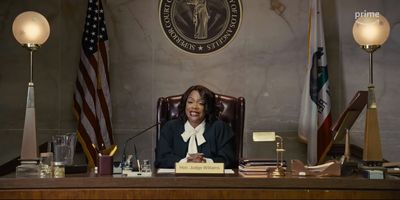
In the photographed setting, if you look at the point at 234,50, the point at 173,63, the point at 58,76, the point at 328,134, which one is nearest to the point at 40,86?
the point at 58,76

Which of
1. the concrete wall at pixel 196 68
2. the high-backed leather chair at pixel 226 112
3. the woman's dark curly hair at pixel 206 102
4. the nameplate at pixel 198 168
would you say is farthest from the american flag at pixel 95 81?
the nameplate at pixel 198 168

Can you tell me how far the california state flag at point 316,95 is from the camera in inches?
230

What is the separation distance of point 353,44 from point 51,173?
365 centimetres

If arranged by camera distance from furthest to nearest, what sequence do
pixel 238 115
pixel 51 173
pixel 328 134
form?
1. pixel 328 134
2. pixel 238 115
3. pixel 51 173

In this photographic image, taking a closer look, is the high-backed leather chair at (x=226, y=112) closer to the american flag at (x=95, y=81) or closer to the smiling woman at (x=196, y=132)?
the smiling woman at (x=196, y=132)

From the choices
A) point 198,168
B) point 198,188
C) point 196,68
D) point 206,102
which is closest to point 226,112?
point 206,102

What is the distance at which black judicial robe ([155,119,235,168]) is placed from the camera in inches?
186

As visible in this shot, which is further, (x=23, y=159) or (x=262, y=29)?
(x=262, y=29)

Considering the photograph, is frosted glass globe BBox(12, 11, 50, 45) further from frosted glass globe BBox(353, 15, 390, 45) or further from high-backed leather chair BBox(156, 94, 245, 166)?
frosted glass globe BBox(353, 15, 390, 45)

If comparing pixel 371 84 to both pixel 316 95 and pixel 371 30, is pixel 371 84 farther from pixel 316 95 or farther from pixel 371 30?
pixel 316 95

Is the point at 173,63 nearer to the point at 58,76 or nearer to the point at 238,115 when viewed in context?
the point at 58,76

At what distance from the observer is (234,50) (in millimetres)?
6164

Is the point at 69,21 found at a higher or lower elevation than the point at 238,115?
A: higher

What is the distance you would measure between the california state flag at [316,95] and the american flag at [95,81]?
1.76m
